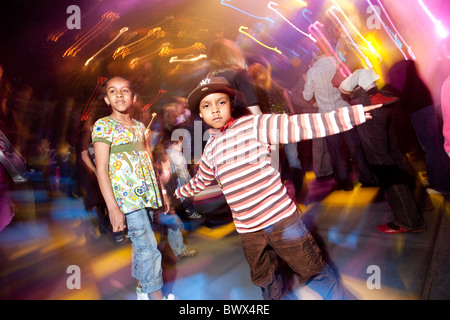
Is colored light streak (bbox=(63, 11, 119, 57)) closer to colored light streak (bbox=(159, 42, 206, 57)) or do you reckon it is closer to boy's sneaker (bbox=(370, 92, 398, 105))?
colored light streak (bbox=(159, 42, 206, 57))

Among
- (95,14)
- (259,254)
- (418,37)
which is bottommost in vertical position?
(259,254)

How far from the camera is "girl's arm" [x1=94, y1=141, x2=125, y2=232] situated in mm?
1646

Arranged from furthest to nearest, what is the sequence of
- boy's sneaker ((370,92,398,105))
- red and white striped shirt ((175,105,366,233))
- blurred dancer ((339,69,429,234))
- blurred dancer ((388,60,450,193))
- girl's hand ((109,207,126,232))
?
blurred dancer ((388,60,450,193)) → blurred dancer ((339,69,429,234)) → boy's sneaker ((370,92,398,105)) → girl's hand ((109,207,126,232)) → red and white striped shirt ((175,105,366,233))

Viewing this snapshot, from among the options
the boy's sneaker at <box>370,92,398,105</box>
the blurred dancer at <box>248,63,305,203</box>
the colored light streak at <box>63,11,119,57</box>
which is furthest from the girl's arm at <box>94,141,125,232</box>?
the colored light streak at <box>63,11,119,57</box>

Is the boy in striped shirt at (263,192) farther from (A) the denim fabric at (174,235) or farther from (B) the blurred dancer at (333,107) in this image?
(B) the blurred dancer at (333,107)

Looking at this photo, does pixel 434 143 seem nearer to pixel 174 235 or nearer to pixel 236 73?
pixel 236 73

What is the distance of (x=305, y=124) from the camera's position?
4.40 feet

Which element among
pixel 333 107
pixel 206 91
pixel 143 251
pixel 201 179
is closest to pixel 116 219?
pixel 143 251

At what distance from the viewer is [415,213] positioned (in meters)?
2.22

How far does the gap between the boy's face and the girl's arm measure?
0.83m

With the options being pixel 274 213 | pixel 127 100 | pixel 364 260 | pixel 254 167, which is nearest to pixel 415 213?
pixel 364 260

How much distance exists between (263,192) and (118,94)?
1.40 metres

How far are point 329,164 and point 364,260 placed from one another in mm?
2283

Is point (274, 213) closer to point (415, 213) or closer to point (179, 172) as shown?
point (415, 213)
